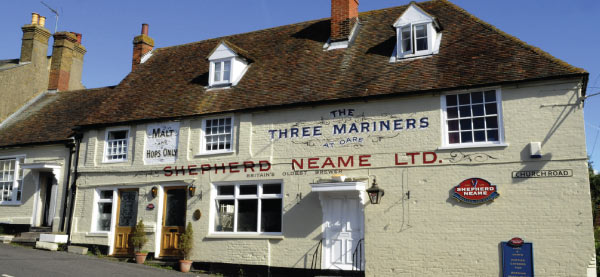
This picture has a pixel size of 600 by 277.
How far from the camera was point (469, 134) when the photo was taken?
12.4 meters

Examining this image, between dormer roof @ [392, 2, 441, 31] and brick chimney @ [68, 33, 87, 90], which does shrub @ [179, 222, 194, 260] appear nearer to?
dormer roof @ [392, 2, 441, 31]

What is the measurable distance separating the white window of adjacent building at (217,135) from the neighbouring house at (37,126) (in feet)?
20.0

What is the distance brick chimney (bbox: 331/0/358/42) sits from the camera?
1608cm

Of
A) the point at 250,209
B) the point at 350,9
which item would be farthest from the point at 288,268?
the point at 350,9

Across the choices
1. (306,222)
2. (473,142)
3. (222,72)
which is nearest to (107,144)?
(222,72)

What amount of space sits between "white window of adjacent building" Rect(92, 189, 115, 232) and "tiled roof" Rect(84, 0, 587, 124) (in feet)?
8.38

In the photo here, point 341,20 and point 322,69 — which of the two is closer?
point 322,69

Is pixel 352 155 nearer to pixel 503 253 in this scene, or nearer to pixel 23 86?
pixel 503 253

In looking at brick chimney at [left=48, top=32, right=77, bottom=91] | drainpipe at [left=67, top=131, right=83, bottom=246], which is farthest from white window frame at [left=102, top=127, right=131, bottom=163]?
brick chimney at [left=48, top=32, right=77, bottom=91]

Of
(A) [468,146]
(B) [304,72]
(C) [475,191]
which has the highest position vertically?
(B) [304,72]

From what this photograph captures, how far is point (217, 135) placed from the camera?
15.6 metres

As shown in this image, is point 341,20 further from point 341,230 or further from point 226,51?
point 341,230

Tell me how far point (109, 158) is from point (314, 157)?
8048 millimetres

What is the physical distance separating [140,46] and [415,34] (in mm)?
12158
